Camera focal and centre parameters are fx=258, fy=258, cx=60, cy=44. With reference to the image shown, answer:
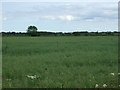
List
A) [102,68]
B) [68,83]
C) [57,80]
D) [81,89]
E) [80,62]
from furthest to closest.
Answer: [80,62]
[102,68]
[57,80]
[68,83]
[81,89]

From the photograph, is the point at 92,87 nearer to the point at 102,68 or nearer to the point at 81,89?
the point at 81,89

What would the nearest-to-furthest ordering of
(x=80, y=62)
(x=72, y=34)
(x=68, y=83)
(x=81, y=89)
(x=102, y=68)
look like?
(x=81, y=89) → (x=68, y=83) → (x=102, y=68) → (x=80, y=62) → (x=72, y=34)

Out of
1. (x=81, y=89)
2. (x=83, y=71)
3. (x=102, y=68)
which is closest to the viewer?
(x=81, y=89)

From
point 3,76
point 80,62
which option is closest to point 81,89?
point 3,76

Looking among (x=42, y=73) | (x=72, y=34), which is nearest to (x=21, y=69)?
(x=42, y=73)

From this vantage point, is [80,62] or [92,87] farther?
[80,62]

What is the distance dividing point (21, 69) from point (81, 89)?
11.6 ft

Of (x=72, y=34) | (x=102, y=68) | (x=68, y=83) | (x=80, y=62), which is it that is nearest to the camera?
(x=68, y=83)

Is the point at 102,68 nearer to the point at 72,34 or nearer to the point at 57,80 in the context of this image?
the point at 57,80

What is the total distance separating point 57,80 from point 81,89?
3.72ft

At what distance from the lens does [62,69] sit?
961cm

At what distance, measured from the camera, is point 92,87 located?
264 inches

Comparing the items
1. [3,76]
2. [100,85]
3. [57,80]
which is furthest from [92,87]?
[3,76]

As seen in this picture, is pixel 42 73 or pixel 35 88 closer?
pixel 35 88
